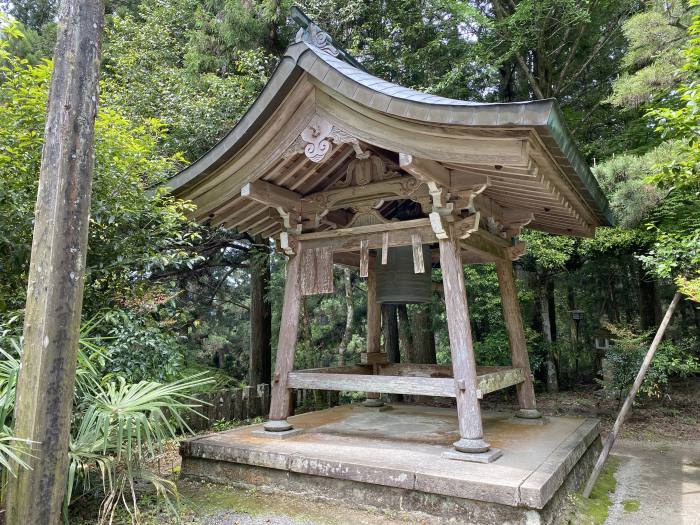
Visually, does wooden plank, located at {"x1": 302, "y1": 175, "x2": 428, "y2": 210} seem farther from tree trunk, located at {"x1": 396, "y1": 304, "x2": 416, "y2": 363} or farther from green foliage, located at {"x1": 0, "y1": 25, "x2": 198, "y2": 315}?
tree trunk, located at {"x1": 396, "y1": 304, "x2": 416, "y2": 363}

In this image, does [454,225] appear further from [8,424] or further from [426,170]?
[8,424]

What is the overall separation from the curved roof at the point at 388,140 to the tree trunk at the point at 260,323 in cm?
510

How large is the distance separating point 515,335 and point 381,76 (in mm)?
6658

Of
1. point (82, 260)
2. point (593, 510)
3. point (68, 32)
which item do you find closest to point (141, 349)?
point (82, 260)

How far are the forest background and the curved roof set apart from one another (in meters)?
0.65

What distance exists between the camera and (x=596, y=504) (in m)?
4.20

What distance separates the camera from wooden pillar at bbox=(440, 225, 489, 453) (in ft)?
13.3

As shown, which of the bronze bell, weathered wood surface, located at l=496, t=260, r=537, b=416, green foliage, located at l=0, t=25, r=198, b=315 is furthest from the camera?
weathered wood surface, located at l=496, t=260, r=537, b=416

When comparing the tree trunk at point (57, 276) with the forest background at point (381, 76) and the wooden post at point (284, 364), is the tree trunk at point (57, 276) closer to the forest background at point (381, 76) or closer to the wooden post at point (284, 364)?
the forest background at point (381, 76)

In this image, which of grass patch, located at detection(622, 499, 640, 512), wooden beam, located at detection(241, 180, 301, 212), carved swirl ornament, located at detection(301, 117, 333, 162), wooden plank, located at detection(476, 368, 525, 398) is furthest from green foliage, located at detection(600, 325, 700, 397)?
carved swirl ornament, located at detection(301, 117, 333, 162)

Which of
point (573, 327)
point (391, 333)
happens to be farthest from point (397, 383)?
point (573, 327)

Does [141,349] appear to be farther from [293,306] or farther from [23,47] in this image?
[23,47]

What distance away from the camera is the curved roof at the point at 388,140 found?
3.61m

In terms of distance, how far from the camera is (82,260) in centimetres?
282
